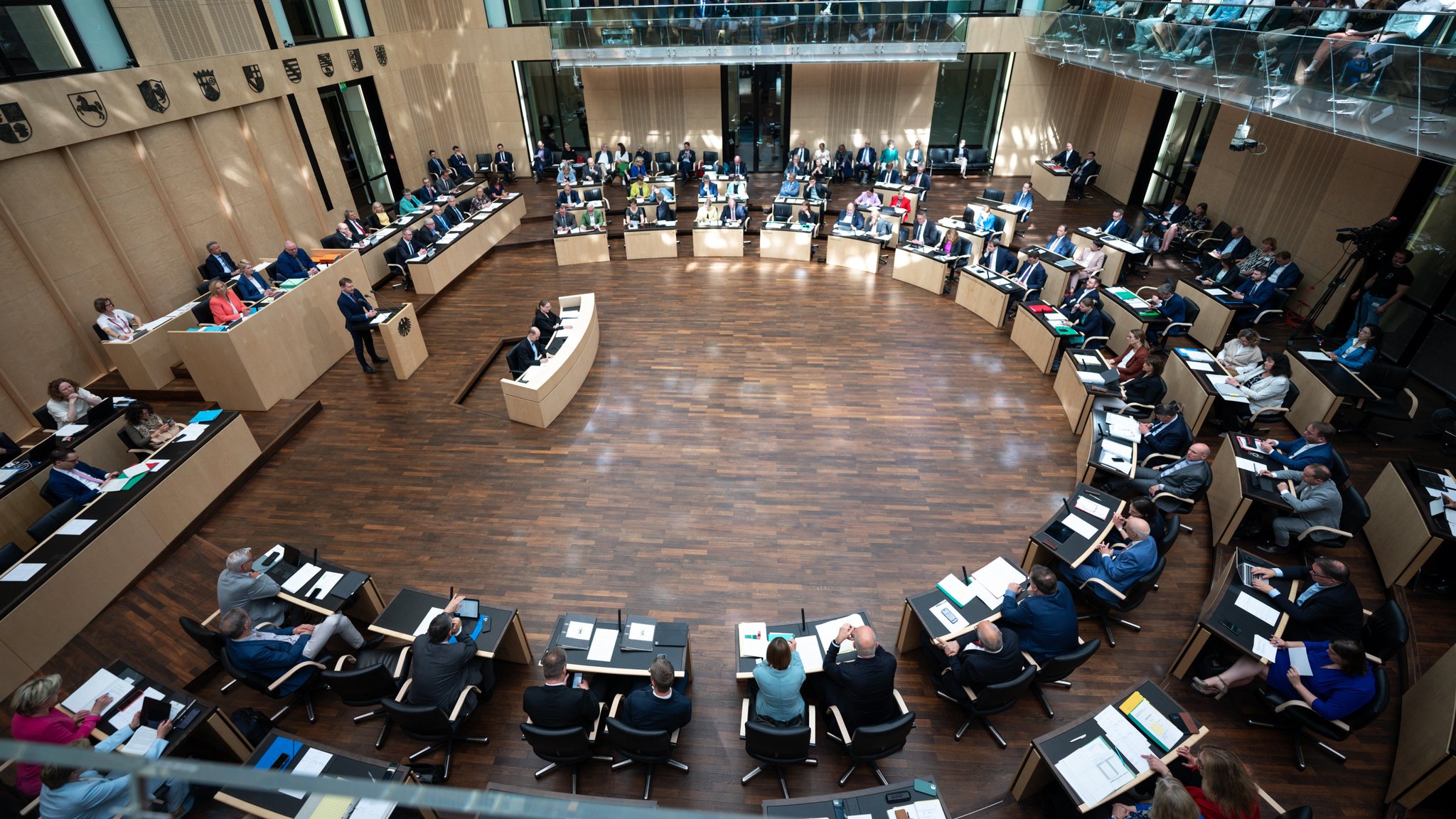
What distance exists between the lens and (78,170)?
8.30 m

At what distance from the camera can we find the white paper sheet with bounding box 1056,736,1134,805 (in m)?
3.78

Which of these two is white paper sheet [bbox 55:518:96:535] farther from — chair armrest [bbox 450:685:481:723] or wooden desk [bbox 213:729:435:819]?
chair armrest [bbox 450:685:481:723]

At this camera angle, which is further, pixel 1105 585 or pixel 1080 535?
pixel 1080 535

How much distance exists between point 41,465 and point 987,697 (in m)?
8.78

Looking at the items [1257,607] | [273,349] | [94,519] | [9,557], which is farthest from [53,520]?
[1257,607]

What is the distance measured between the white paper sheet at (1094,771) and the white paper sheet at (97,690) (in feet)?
20.5

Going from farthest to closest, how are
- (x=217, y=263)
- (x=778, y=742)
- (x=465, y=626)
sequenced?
(x=217, y=263) → (x=465, y=626) → (x=778, y=742)

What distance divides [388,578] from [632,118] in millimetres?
15914

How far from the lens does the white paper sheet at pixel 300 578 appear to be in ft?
17.6

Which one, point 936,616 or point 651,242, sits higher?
point 936,616

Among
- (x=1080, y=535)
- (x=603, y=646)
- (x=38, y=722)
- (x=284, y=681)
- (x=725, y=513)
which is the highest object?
(x=38, y=722)

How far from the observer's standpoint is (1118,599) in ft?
17.2

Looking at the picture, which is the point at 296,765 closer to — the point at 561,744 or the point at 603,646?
the point at 561,744

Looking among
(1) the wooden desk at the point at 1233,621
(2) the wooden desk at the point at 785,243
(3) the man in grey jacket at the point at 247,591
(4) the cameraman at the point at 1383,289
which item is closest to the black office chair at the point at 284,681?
(3) the man in grey jacket at the point at 247,591
